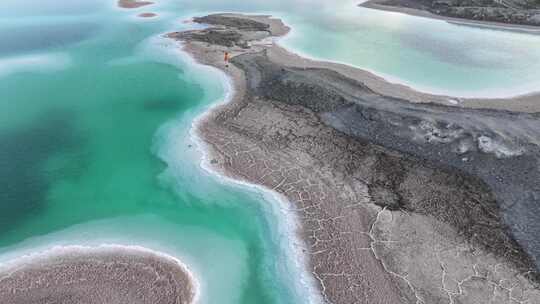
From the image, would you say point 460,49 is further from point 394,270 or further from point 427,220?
point 394,270

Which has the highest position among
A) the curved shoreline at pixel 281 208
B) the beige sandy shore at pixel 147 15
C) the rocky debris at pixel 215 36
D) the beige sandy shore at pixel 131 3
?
the beige sandy shore at pixel 131 3

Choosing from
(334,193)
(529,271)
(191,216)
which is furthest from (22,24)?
(529,271)

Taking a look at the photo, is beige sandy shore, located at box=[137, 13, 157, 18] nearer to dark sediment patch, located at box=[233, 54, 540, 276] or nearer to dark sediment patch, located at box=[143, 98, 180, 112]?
dark sediment patch, located at box=[143, 98, 180, 112]

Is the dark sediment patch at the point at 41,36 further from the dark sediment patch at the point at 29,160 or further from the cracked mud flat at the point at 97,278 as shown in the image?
the cracked mud flat at the point at 97,278

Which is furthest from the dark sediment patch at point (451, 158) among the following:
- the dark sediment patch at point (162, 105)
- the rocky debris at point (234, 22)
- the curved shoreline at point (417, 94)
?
the rocky debris at point (234, 22)

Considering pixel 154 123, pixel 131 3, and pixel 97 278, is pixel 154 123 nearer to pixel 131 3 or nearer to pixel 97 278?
pixel 97 278

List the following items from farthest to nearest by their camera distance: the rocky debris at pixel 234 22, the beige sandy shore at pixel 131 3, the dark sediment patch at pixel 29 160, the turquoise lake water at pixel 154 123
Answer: the beige sandy shore at pixel 131 3 < the rocky debris at pixel 234 22 < the dark sediment patch at pixel 29 160 < the turquoise lake water at pixel 154 123

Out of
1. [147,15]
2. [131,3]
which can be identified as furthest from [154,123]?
[131,3]
